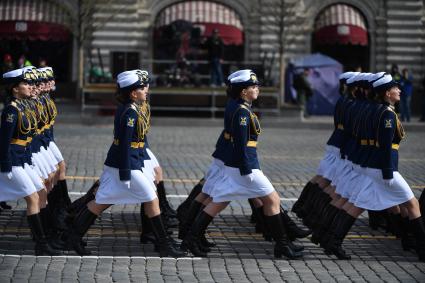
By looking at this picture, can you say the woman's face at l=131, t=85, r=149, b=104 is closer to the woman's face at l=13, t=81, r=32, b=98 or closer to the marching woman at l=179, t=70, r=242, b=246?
the marching woman at l=179, t=70, r=242, b=246

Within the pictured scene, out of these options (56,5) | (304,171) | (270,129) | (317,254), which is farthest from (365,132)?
(56,5)

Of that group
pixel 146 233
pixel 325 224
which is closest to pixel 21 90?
pixel 146 233

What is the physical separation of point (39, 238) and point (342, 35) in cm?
3255

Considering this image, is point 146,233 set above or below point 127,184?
below

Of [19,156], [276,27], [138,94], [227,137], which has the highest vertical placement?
[276,27]

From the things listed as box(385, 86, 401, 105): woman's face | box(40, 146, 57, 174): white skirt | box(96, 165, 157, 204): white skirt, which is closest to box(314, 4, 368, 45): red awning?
box(40, 146, 57, 174): white skirt

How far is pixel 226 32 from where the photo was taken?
140ft

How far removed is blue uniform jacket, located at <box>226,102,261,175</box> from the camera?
38.2 feet

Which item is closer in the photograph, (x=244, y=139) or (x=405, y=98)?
(x=244, y=139)

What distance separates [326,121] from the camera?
3641 cm

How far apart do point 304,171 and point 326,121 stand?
16.3 meters

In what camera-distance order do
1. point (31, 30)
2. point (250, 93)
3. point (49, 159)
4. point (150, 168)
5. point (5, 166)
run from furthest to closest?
1. point (31, 30)
2. point (49, 159)
3. point (150, 168)
4. point (250, 93)
5. point (5, 166)

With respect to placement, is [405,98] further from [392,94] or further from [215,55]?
[392,94]

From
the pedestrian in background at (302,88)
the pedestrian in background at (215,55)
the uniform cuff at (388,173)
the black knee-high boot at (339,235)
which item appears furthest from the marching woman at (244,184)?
the pedestrian in background at (302,88)
